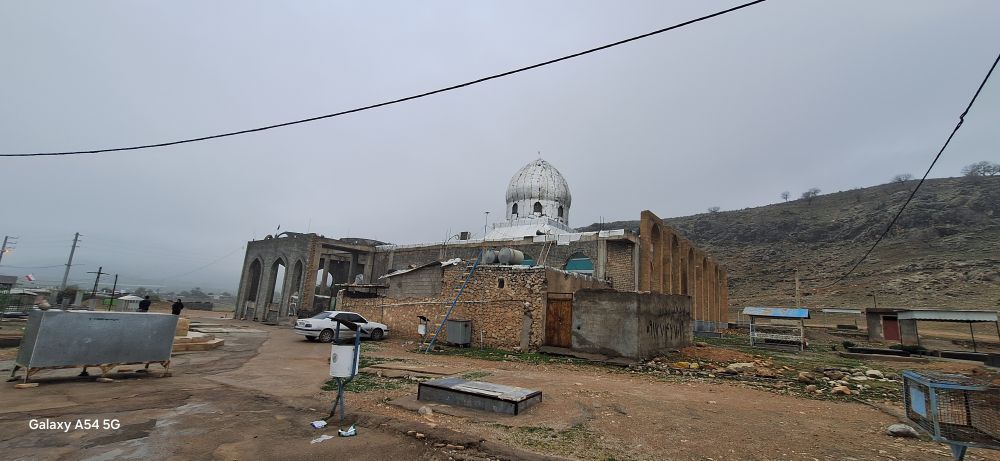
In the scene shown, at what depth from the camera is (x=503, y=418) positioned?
5445 millimetres

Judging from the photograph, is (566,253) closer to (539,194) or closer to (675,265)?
(675,265)

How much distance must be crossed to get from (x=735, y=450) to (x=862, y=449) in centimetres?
156

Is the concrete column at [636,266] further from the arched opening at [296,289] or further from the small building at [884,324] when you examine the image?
the arched opening at [296,289]

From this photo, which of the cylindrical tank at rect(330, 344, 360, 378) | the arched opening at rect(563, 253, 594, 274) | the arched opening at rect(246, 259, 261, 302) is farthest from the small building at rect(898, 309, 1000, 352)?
the arched opening at rect(246, 259, 261, 302)

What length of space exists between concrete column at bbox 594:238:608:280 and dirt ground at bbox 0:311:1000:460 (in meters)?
14.0

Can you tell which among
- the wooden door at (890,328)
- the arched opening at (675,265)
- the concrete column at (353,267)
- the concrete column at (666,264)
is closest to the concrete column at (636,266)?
the concrete column at (666,264)

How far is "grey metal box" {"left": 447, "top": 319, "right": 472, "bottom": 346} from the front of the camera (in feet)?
49.8

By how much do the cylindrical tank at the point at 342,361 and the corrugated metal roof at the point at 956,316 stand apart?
2507 centimetres

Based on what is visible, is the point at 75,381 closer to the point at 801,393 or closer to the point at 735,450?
the point at 735,450

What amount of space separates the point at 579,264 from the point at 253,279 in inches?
1116

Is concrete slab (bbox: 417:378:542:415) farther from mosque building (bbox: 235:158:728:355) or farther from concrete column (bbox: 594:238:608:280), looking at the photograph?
concrete column (bbox: 594:238:608:280)

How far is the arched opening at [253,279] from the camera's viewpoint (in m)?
35.1

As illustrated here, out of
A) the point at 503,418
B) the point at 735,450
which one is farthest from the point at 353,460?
the point at 735,450

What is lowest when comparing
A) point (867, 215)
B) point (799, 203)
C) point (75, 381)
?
point (75, 381)
